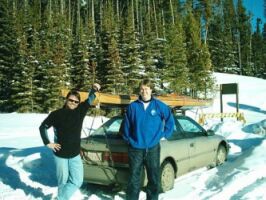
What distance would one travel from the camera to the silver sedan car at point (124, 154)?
21.3ft

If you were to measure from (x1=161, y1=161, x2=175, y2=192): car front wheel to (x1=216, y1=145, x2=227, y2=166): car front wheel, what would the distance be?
246 cm

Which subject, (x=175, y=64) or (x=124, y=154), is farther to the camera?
(x=175, y=64)

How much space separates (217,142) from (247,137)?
5.60 metres

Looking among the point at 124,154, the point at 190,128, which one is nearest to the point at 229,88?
the point at 190,128

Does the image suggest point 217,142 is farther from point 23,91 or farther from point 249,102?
point 249,102

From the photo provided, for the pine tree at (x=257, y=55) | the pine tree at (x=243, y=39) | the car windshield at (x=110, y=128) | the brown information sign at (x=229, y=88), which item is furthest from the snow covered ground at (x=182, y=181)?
the pine tree at (x=257, y=55)

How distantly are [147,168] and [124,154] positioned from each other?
2.85ft

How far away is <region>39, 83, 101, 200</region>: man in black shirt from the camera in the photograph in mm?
5391

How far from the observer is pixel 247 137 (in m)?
14.3

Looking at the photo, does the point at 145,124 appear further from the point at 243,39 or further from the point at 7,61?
the point at 243,39

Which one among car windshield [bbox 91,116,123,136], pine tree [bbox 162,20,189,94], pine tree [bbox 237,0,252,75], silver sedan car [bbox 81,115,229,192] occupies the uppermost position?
pine tree [bbox 237,0,252,75]

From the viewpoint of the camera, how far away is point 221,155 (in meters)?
9.45

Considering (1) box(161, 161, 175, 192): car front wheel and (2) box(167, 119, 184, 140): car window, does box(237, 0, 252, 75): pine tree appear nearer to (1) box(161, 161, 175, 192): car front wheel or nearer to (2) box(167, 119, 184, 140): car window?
(2) box(167, 119, 184, 140): car window

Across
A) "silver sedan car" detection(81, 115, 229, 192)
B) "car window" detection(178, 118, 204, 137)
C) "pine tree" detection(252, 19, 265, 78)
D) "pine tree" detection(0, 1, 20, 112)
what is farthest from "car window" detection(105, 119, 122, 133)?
"pine tree" detection(252, 19, 265, 78)
